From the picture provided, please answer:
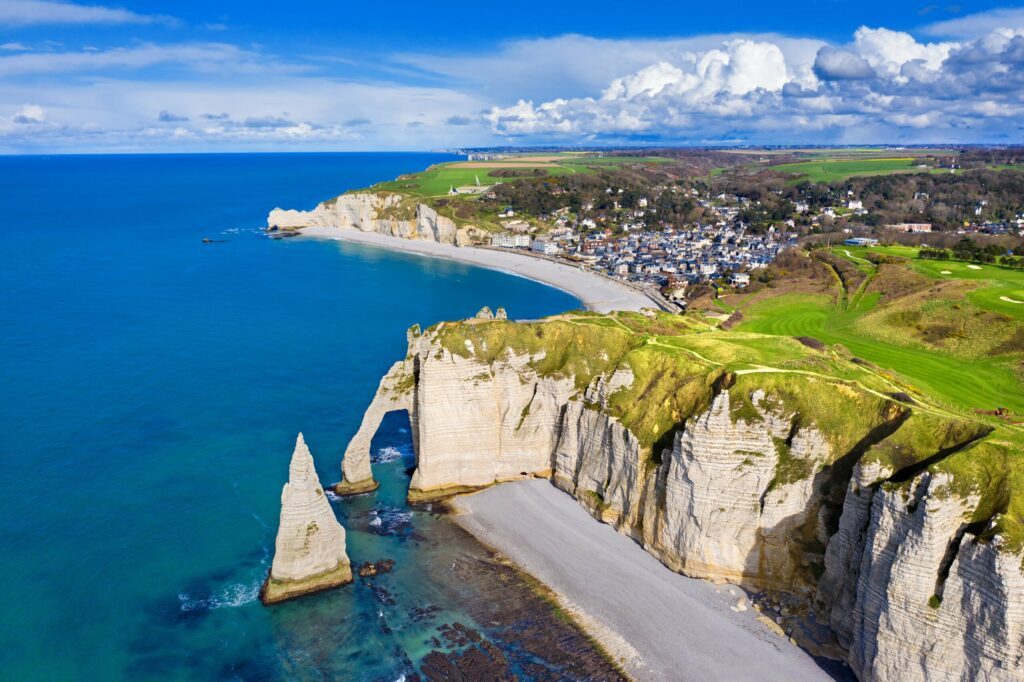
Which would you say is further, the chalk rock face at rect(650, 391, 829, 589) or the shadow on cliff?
the chalk rock face at rect(650, 391, 829, 589)

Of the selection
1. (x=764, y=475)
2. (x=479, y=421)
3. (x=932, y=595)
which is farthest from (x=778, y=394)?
(x=479, y=421)

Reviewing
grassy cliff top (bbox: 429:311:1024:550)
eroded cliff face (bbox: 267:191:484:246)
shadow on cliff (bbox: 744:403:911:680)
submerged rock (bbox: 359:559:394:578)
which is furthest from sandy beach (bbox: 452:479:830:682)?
eroded cliff face (bbox: 267:191:484:246)

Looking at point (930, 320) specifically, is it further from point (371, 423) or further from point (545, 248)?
point (545, 248)

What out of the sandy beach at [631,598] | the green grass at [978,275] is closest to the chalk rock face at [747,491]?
the sandy beach at [631,598]

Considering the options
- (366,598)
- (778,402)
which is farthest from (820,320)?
(366,598)

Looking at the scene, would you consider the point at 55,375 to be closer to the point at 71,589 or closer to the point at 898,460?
the point at 71,589

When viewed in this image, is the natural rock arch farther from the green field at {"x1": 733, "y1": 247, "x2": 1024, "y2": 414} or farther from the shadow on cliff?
the green field at {"x1": 733, "y1": 247, "x2": 1024, "y2": 414}

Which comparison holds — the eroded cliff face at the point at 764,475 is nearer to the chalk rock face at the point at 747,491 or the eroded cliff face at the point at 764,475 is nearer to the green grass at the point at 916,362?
the chalk rock face at the point at 747,491
